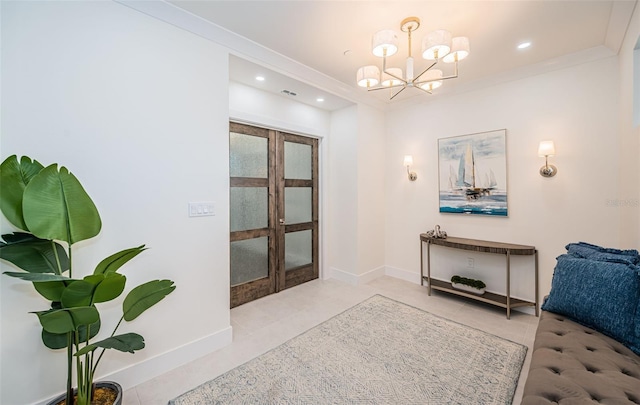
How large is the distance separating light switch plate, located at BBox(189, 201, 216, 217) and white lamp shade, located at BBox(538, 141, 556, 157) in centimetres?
334

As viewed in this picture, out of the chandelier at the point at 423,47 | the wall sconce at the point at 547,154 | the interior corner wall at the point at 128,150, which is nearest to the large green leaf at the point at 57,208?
the interior corner wall at the point at 128,150

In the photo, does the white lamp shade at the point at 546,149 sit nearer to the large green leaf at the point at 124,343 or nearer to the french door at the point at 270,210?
the french door at the point at 270,210

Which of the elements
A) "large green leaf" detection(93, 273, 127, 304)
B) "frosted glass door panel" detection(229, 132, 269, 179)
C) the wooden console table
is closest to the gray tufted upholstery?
the wooden console table

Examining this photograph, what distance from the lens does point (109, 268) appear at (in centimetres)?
147

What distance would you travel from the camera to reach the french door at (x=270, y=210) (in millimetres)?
3276

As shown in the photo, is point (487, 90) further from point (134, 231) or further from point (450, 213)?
point (134, 231)

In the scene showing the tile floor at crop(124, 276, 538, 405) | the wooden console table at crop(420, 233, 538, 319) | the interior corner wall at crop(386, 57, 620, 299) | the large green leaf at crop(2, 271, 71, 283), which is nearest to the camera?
the large green leaf at crop(2, 271, 71, 283)

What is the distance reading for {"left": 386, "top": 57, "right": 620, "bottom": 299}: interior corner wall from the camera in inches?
104

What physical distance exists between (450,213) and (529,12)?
2.27m

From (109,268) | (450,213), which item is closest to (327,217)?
(450,213)

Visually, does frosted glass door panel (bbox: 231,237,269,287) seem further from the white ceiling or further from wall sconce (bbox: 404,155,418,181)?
wall sconce (bbox: 404,155,418,181)

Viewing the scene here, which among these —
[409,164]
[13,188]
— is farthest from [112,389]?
[409,164]

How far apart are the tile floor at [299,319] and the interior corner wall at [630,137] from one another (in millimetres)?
1263

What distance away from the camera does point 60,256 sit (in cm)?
152
